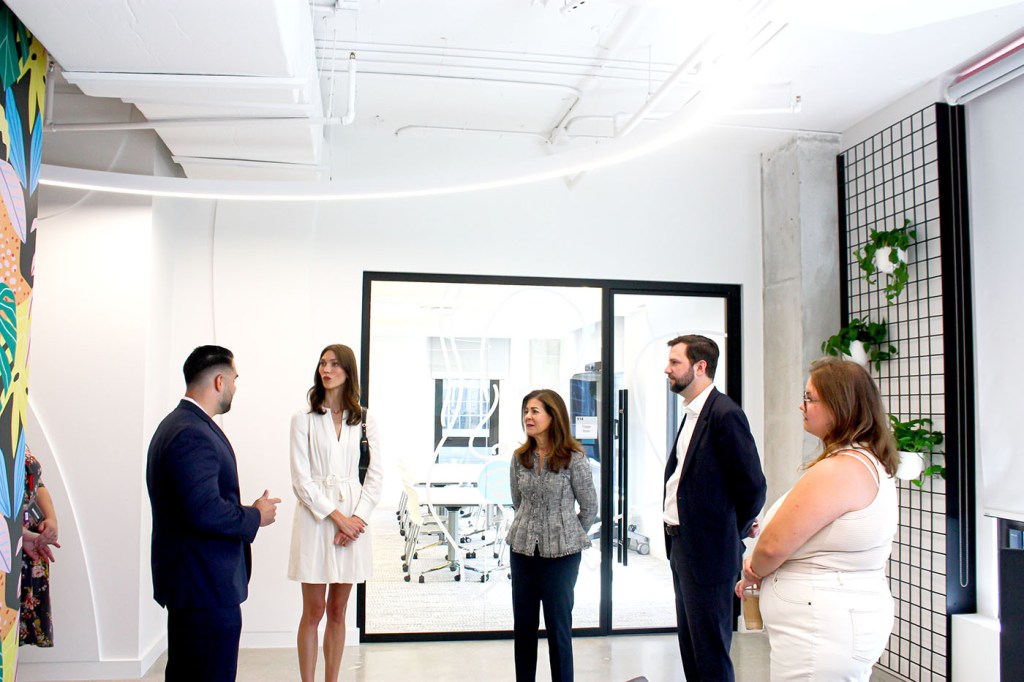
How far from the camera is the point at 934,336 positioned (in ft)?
12.5

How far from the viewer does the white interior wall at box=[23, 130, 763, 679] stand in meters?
3.87

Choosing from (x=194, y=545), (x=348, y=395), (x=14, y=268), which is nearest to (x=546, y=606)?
(x=348, y=395)

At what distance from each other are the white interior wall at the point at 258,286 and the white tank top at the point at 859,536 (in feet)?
9.57

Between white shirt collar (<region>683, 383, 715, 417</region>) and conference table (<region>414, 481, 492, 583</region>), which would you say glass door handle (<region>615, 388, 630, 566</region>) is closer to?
conference table (<region>414, 481, 492, 583</region>)

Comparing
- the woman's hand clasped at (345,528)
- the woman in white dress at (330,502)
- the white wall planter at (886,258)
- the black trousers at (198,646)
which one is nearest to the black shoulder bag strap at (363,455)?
the woman in white dress at (330,502)

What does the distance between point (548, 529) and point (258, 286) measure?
235cm

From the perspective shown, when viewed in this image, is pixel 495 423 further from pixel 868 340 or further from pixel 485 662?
pixel 868 340

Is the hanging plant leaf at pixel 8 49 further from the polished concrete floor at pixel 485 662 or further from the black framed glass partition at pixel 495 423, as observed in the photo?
the polished concrete floor at pixel 485 662

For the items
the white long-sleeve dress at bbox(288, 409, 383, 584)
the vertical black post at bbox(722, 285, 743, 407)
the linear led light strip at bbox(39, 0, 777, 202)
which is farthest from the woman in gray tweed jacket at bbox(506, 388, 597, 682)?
the vertical black post at bbox(722, 285, 743, 407)

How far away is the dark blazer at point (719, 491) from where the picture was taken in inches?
113

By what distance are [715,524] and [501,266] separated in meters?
2.28

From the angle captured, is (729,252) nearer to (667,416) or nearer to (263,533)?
(667,416)

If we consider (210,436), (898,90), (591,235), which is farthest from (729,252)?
(210,436)

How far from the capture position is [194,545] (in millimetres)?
2406
